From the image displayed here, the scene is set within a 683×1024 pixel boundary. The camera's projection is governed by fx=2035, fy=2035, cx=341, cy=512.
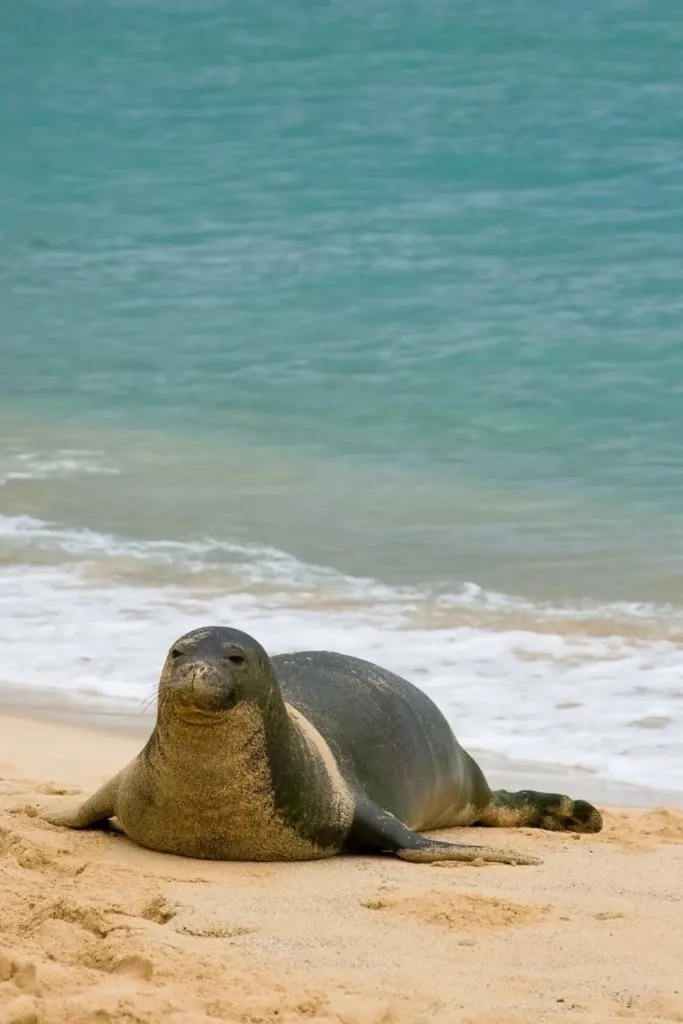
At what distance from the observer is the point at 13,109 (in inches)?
1069

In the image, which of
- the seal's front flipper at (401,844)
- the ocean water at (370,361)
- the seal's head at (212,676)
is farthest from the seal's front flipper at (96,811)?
the ocean water at (370,361)

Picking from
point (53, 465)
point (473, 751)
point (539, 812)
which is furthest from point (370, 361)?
point (539, 812)

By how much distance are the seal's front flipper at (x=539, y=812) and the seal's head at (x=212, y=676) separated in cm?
106

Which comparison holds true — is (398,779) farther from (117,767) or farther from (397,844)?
(117,767)

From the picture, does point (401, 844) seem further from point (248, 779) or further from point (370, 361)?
point (370, 361)

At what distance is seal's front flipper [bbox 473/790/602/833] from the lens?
5.69 metres

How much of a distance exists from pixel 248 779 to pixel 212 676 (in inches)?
12.2

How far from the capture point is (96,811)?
5.27 m

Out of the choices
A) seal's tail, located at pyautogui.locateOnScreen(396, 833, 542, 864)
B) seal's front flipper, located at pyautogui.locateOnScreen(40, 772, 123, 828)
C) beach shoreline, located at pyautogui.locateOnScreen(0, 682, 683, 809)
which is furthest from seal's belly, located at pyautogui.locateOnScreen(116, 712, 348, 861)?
beach shoreline, located at pyautogui.locateOnScreen(0, 682, 683, 809)

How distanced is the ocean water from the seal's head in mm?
1810

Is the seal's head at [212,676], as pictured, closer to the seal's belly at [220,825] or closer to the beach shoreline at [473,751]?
the seal's belly at [220,825]

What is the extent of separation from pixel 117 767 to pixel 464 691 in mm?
1472

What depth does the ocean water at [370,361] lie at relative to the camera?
8.05 metres

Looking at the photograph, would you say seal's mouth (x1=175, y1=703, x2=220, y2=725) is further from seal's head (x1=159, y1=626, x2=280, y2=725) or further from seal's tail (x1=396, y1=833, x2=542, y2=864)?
seal's tail (x1=396, y1=833, x2=542, y2=864)
